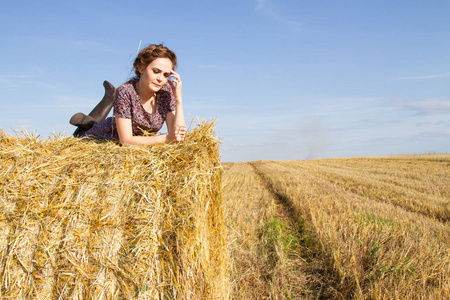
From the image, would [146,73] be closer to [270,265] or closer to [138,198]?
[138,198]

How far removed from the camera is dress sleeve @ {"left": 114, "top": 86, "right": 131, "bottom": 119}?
3.44m

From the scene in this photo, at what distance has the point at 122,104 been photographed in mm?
3455

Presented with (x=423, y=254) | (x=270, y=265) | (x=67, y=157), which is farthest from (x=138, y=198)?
Answer: (x=423, y=254)

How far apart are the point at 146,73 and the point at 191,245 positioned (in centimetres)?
214

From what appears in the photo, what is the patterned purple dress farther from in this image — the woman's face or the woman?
the woman's face

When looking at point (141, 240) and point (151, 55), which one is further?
point (151, 55)

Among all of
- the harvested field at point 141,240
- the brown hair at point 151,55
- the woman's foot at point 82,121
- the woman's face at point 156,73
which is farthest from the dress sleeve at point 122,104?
the woman's foot at point 82,121

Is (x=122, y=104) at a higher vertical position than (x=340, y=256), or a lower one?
higher

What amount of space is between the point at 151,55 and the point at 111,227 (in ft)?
6.75

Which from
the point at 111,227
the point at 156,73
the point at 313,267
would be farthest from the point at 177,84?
the point at 313,267

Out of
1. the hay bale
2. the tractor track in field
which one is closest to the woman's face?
the hay bale

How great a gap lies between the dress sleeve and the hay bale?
2.61 feet

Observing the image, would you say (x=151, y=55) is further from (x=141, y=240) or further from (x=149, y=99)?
(x=141, y=240)

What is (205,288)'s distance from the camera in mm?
2447
